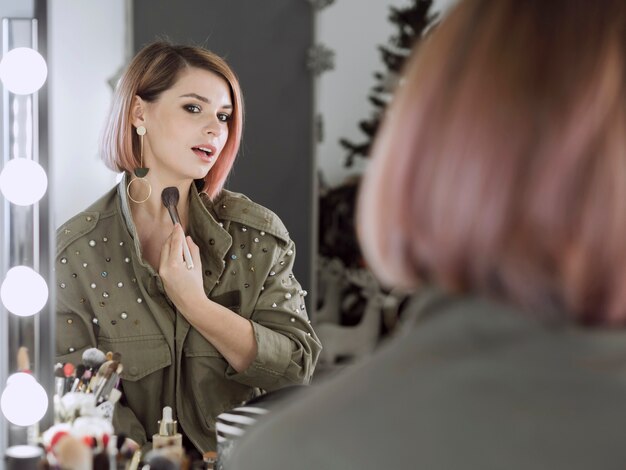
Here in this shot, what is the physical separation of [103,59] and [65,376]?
1.36 feet

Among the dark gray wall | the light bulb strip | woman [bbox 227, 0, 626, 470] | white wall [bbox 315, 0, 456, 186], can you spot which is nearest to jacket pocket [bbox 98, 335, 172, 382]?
the light bulb strip

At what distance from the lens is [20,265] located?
1.12m

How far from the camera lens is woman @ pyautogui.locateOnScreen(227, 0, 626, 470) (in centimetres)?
42

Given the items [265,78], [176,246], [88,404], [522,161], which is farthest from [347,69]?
[522,161]

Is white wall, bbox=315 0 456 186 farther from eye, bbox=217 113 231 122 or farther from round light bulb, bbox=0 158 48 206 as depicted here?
round light bulb, bbox=0 158 48 206

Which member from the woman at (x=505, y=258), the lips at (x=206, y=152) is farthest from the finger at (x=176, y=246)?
the woman at (x=505, y=258)

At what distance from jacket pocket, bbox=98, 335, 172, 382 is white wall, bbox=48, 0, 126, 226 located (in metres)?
0.18

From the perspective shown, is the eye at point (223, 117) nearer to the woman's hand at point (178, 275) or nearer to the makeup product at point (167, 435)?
the woman's hand at point (178, 275)

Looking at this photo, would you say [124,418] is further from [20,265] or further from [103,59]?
[103,59]

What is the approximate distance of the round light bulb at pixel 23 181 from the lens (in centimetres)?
111

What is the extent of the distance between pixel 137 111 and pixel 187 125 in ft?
0.22

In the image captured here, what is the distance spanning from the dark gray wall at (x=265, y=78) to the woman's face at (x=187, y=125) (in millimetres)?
Answer: 32

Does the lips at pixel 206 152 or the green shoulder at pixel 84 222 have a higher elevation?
the lips at pixel 206 152

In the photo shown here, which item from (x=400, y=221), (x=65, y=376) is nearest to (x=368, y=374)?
(x=400, y=221)
